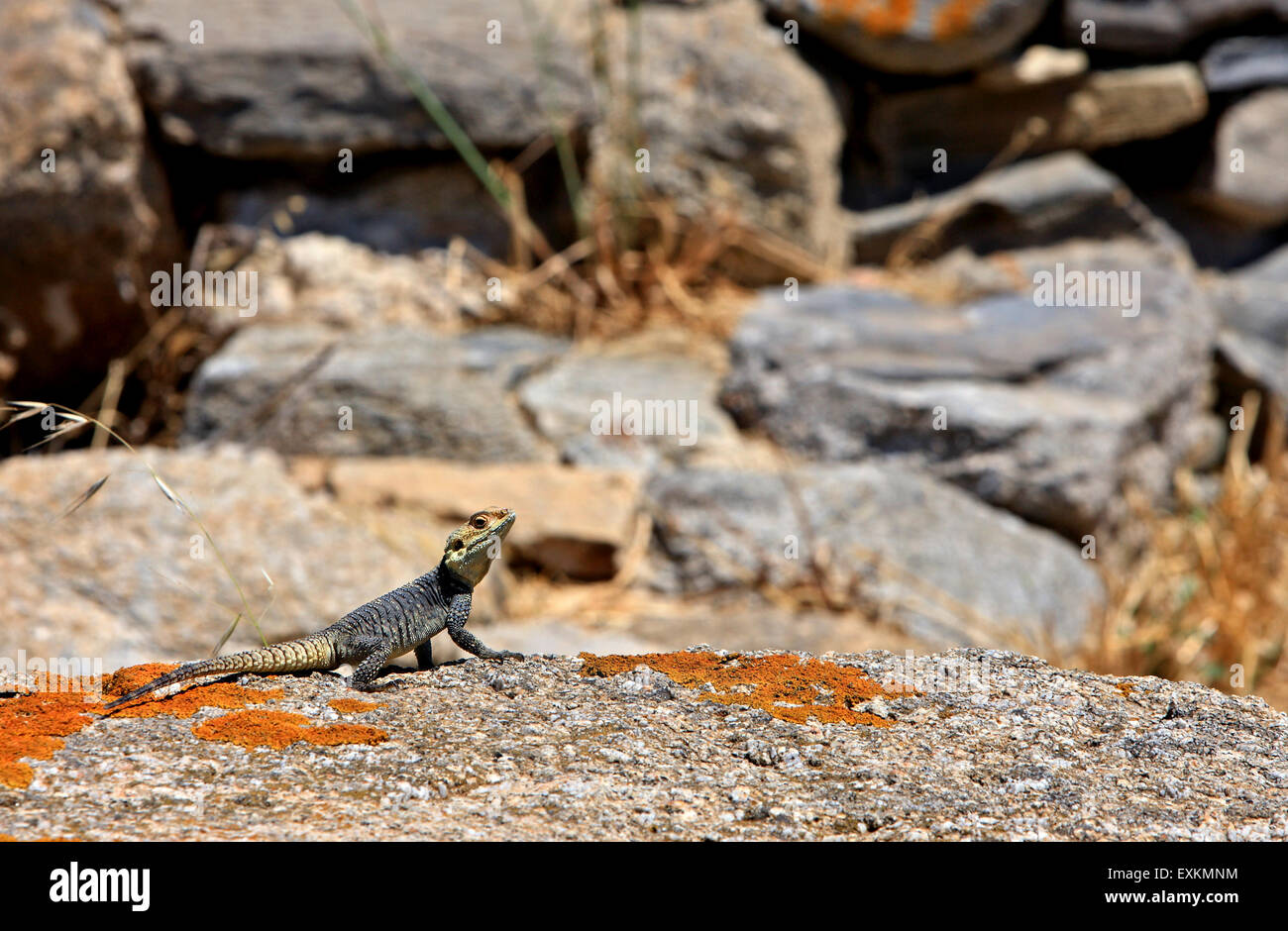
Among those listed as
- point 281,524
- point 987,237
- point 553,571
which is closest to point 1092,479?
point 987,237

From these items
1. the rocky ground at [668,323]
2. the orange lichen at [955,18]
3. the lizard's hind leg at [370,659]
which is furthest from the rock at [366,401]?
the lizard's hind leg at [370,659]

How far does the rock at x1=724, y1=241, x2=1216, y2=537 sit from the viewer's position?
6.32m

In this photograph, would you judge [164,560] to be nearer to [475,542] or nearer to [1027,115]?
[475,542]

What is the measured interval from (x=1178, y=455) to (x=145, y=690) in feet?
22.0

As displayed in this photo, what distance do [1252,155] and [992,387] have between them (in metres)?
3.13

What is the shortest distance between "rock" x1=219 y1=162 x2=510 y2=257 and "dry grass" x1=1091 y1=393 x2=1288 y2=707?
4130 mm

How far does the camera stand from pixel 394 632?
2684 mm

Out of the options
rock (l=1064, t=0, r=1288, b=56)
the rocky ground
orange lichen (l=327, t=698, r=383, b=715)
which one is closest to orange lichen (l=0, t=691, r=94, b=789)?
orange lichen (l=327, t=698, r=383, b=715)

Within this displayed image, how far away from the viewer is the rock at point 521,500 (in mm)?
5594

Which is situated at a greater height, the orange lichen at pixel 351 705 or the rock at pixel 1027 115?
the rock at pixel 1027 115

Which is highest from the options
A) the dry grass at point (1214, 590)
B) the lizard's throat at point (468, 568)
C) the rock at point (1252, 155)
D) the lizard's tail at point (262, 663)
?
the rock at point (1252, 155)

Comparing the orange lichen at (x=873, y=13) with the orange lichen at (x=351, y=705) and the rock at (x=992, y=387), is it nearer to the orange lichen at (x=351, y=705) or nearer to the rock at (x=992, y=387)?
the rock at (x=992, y=387)

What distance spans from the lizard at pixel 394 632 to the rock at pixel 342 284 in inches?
171

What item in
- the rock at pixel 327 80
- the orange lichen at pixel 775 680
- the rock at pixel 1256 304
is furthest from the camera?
the rock at pixel 1256 304
